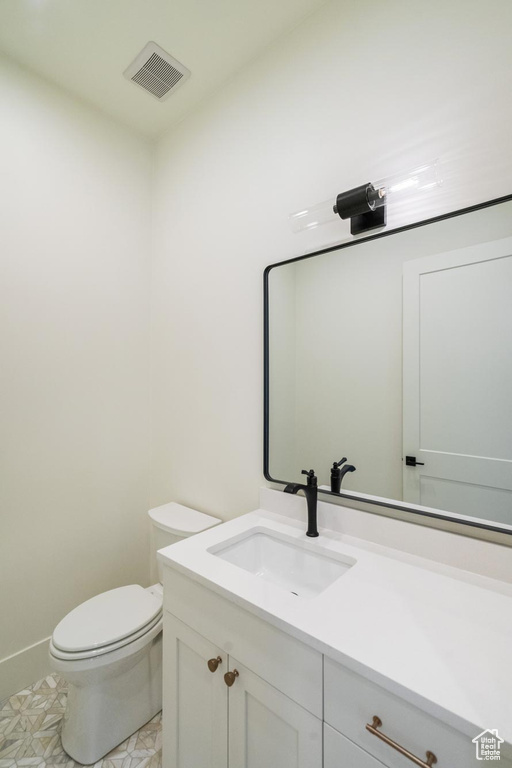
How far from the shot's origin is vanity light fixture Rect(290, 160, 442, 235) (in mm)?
1074

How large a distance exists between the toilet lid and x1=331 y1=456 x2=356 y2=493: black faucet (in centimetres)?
91

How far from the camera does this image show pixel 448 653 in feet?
2.27

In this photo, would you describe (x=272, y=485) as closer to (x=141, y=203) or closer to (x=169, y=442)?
(x=169, y=442)

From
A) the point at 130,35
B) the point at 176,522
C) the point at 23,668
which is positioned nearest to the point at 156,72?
the point at 130,35

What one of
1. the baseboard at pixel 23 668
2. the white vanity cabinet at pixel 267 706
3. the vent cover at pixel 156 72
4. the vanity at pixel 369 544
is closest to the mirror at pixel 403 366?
the vanity at pixel 369 544

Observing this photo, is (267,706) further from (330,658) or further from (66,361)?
(66,361)

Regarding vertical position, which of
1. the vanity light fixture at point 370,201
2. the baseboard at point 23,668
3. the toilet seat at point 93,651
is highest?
the vanity light fixture at point 370,201

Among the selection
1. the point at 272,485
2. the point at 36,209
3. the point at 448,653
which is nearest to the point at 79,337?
the point at 36,209

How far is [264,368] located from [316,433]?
0.36m

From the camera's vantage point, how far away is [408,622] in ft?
2.58

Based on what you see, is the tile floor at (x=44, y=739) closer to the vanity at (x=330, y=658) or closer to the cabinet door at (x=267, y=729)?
the vanity at (x=330, y=658)

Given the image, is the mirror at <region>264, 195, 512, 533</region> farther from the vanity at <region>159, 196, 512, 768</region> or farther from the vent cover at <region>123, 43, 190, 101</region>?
the vent cover at <region>123, 43, 190, 101</region>

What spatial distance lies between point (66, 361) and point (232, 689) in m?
1.57

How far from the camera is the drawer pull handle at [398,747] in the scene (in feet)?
1.95
